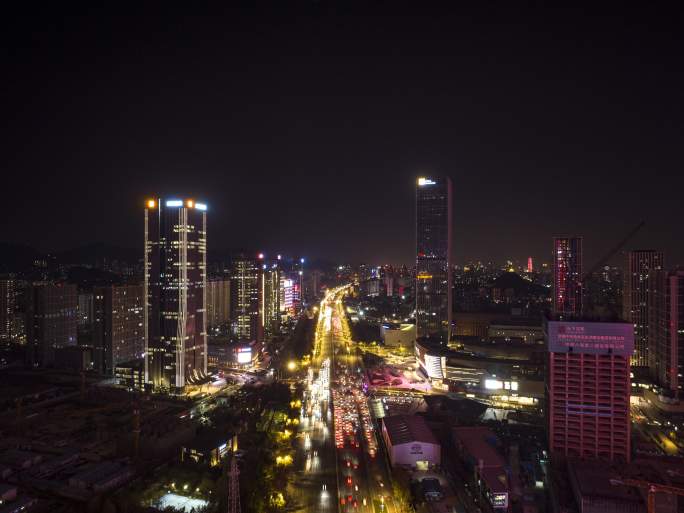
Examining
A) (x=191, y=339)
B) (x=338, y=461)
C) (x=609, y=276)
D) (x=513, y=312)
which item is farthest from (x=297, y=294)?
(x=338, y=461)

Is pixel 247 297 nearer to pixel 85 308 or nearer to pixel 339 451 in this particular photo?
pixel 85 308

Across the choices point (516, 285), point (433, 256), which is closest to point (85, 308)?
point (433, 256)

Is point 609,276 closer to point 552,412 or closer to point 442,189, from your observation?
point 442,189

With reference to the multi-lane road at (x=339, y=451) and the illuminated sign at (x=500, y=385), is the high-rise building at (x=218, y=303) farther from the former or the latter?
the illuminated sign at (x=500, y=385)

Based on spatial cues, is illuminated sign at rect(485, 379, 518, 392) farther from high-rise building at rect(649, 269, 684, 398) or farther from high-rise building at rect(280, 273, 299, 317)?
high-rise building at rect(280, 273, 299, 317)

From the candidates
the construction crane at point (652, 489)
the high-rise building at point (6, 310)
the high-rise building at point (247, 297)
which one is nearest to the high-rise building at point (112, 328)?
the high-rise building at point (247, 297)
